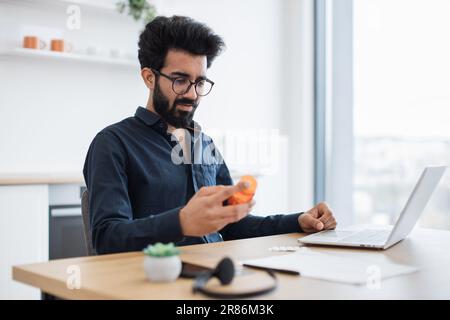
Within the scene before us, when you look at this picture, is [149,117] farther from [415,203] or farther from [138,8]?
[138,8]

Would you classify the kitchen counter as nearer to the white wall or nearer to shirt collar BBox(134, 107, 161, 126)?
the white wall

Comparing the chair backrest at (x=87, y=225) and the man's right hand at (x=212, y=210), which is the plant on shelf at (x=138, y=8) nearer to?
the chair backrest at (x=87, y=225)

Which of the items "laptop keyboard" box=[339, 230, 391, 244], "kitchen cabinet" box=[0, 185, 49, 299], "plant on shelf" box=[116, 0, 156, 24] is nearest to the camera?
"laptop keyboard" box=[339, 230, 391, 244]

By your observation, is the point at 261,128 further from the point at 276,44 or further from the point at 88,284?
the point at 88,284

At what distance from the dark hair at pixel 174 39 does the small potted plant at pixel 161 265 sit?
95 centimetres

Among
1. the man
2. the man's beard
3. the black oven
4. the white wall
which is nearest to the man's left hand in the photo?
the man

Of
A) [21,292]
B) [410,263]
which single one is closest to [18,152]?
[21,292]

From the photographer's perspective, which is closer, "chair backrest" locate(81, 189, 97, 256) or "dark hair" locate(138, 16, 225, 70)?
"chair backrest" locate(81, 189, 97, 256)

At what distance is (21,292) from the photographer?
2.63 metres

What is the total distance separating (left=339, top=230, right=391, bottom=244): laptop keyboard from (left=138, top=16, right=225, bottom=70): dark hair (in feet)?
2.35

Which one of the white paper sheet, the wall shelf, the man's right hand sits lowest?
the white paper sheet

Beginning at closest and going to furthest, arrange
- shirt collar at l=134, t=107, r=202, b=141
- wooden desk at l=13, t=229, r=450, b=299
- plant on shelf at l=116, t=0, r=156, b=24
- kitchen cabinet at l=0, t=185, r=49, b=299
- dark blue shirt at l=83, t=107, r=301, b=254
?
wooden desk at l=13, t=229, r=450, b=299
dark blue shirt at l=83, t=107, r=301, b=254
shirt collar at l=134, t=107, r=202, b=141
kitchen cabinet at l=0, t=185, r=49, b=299
plant on shelf at l=116, t=0, r=156, b=24

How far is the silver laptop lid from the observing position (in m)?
1.35
